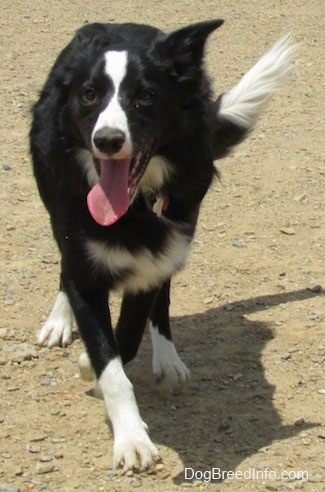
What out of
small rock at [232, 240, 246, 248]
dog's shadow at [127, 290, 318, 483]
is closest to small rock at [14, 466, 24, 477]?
dog's shadow at [127, 290, 318, 483]

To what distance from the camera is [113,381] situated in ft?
14.4

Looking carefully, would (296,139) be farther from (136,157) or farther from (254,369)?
(136,157)

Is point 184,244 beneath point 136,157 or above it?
beneath

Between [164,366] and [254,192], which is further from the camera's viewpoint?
[254,192]

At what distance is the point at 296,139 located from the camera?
26.9 feet

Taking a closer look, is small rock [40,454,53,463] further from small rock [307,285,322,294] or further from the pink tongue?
small rock [307,285,322,294]

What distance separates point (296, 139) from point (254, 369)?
3.42 metres

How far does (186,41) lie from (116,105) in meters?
0.48

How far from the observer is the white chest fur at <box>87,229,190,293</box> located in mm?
4527

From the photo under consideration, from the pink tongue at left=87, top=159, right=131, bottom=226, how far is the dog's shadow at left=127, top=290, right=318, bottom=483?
986 millimetres

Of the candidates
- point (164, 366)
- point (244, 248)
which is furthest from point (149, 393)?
point (244, 248)

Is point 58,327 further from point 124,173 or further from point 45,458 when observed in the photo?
point 124,173

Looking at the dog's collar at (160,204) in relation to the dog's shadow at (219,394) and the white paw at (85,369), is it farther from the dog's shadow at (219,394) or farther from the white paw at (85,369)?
the dog's shadow at (219,394)

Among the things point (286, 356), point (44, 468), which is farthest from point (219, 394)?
point (44, 468)
